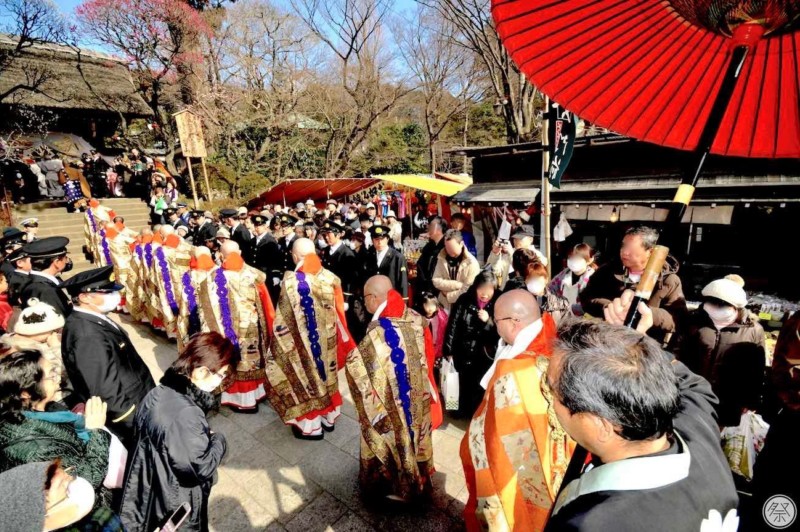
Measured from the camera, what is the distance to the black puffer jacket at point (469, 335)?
403cm

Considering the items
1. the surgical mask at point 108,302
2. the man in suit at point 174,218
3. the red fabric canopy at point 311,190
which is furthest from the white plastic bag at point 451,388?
the red fabric canopy at point 311,190

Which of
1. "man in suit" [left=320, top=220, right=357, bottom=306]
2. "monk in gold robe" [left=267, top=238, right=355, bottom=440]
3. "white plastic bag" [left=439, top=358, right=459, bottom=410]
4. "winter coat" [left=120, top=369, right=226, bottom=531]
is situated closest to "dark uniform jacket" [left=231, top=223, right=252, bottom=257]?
"man in suit" [left=320, top=220, right=357, bottom=306]

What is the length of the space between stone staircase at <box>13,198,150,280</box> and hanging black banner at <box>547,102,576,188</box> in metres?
14.1

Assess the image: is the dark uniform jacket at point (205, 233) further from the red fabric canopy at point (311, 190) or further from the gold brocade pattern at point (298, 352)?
the red fabric canopy at point (311, 190)

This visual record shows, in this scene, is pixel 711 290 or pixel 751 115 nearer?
pixel 751 115

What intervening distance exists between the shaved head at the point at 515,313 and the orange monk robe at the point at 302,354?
2.32 metres

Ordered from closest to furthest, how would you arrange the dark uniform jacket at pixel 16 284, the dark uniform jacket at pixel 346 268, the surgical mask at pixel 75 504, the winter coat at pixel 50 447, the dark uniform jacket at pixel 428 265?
the surgical mask at pixel 75 504
the winter coat at pixel 50 447
the dark uniform jacket at pixel 16 284
the dark uniform jacket at pixel 428 265
the dark uniform jacket at pixel 346 268

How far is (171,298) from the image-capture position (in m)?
6.17

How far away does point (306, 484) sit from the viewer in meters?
3.46

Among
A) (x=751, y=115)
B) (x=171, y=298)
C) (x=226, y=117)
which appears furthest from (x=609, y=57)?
(x=226, y=117)

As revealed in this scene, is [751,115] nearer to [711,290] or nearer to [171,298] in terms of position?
[711,290]

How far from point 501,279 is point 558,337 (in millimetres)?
4406

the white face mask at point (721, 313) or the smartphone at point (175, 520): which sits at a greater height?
the white face mask at point (721, 313)

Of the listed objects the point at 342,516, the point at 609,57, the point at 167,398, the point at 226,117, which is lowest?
the point at 342,516
